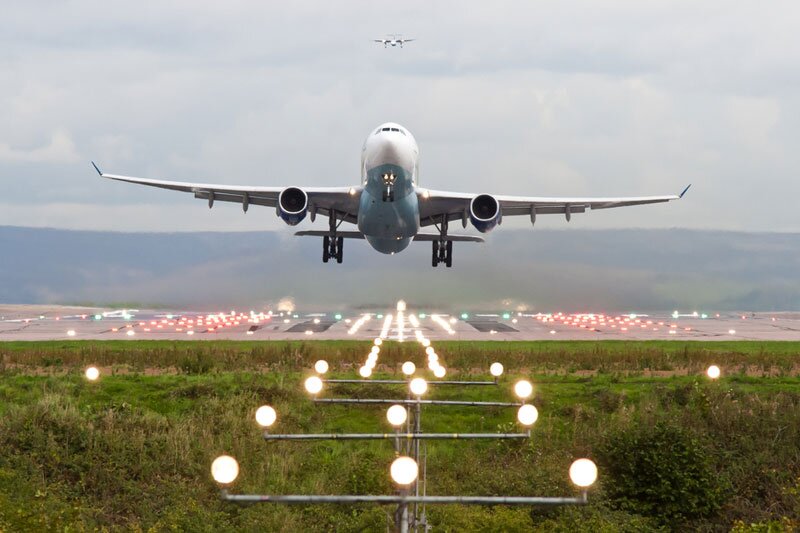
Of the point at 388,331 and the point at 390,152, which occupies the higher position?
the point at 390,152

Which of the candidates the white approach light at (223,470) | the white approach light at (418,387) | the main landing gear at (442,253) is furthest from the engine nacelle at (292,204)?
the white approach light at (223,470)

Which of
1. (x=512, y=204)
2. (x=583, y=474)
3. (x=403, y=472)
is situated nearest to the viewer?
(x=403, y=472)

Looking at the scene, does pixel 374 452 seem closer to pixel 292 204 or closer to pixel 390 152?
pixel 390 152

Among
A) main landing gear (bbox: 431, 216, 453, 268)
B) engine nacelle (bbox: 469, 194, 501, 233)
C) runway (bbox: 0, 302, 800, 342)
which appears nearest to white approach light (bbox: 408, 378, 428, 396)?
engine nacelle (bbox: 469, 194, 501, 233)

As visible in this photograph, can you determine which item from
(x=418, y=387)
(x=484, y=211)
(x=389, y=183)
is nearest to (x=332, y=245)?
(x=484, y=211)

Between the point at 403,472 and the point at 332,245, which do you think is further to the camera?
the point at 332,245

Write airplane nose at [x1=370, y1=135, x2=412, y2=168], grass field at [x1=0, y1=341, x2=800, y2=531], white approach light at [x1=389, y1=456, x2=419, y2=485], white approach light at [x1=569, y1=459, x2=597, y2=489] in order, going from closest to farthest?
white approach light at [x1=389, y1=456, x2=419, y2=485], white approach light at [x1=569, y1=459, x2=597, y2=489], grass field at [x1=0, y1=341, x2=800, y2=531], airplane nose at [x1=370, y1=135, x2=412, y2=168]

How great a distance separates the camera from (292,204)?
32219 millimetres

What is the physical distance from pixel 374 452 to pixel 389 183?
411 inches

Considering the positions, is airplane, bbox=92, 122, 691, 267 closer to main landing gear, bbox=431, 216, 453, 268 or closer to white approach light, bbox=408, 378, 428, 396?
main landing gear, bbox=431, 216, 453, 268

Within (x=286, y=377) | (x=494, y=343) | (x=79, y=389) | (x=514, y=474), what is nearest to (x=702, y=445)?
(x=514, y=474)

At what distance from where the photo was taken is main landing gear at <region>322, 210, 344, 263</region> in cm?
3953

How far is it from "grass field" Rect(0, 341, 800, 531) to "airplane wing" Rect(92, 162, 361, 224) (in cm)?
744

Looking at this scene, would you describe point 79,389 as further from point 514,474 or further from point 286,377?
point 514,474
